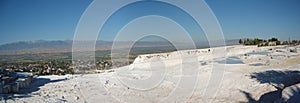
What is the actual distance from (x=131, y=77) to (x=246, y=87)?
7809 mm

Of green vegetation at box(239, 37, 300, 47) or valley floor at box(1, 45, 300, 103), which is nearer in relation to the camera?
valley floor at box(1, 45, 300, 103)

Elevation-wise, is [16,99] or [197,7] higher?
[197,7]

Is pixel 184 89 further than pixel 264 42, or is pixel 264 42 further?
pixel 264 42

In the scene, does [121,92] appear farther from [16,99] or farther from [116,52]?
[116,52]

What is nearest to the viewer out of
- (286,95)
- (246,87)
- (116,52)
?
(286,95)

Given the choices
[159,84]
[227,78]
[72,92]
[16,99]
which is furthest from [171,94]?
[16,99]

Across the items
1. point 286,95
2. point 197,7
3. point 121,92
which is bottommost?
point 121,92

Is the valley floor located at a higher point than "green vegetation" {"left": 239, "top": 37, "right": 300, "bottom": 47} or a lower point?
lower

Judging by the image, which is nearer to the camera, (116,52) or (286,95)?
(286,95)

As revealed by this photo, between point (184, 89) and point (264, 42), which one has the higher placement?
point (264, 42)

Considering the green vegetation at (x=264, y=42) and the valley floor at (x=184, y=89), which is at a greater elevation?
the green vegetation at (x=264, y=42)

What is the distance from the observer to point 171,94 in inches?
411

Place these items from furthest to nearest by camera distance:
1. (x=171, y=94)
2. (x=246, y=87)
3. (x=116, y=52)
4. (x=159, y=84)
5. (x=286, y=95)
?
(x=116, y=52) < (x=159, y=84) < (x=171, y=94) < (x=246, y=87) < (x=286, y=95)

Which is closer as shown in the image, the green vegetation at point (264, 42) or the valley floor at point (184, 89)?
the valley floor at point (184, 89)
